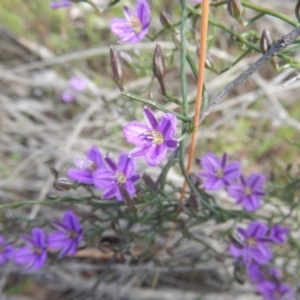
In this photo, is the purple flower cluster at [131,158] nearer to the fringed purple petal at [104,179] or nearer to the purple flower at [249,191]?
the fringed purple petal at [104,179]

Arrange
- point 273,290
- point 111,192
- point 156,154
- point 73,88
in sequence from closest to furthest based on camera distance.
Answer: point 156,154, point 111,192, point 273,290, point 73,88

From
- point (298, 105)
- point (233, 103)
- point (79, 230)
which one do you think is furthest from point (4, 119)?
point (298, 105)

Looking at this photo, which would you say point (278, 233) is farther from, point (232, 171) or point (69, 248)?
point (69, 248)

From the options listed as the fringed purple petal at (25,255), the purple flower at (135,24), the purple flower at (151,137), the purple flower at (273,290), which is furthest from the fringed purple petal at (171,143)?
the purple flower at (273,290)

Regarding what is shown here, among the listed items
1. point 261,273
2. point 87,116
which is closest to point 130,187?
point 261,273

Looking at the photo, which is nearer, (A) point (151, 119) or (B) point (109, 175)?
(A) point (151, 119)

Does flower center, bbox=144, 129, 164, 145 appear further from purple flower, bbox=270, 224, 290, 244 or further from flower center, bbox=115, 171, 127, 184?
purple flower, bbox=270, 224, 290, 244

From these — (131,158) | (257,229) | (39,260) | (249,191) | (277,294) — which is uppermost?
(131,158)
